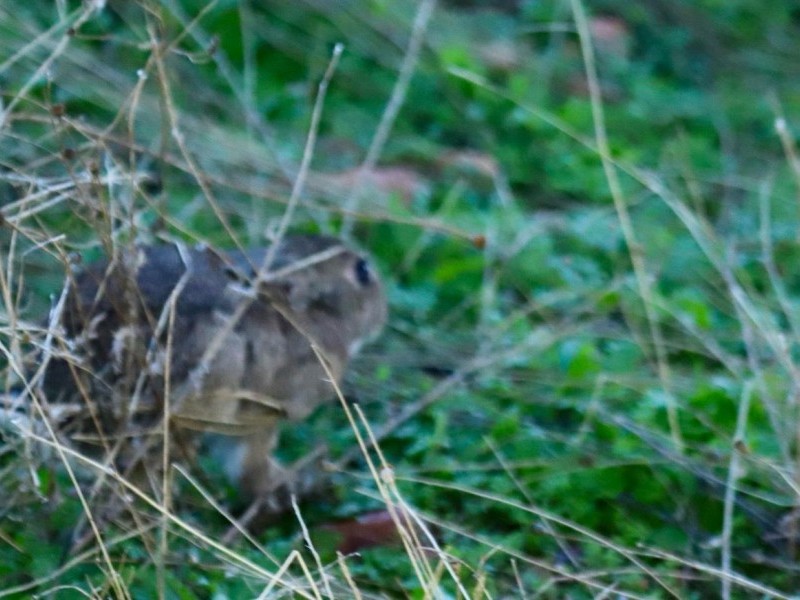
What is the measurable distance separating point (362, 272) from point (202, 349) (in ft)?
2.85

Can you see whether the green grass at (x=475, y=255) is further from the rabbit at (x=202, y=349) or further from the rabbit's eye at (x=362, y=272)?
the rabbit's eye at (x=362, y=272)

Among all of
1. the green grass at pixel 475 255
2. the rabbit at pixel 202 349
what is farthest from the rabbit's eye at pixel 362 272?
the green grass at pixel 475 255

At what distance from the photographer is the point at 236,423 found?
156 inches

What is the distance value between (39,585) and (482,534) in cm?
Answer: 130

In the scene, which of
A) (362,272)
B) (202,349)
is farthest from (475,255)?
(202,349)

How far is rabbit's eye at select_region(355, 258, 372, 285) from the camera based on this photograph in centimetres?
459

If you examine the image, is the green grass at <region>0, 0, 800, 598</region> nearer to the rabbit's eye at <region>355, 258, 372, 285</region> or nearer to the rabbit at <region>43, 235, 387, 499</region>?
the rabbit at <region>43, 235, 387, 499</region>

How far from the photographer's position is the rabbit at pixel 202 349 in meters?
3.66

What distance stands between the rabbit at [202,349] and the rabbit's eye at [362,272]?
97 millimetres

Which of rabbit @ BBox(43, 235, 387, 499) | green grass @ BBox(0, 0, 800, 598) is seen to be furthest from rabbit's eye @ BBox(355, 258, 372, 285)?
green grass @ BBox(0, 0, 800, 598)

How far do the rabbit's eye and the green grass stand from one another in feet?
1.36

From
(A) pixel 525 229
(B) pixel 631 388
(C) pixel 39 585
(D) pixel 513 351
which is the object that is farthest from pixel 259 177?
(C) pixel 39 585

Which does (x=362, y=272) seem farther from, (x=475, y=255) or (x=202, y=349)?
(x=475, y=255)

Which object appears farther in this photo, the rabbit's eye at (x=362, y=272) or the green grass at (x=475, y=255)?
the rabbit's eye at (x=362, y=272)
